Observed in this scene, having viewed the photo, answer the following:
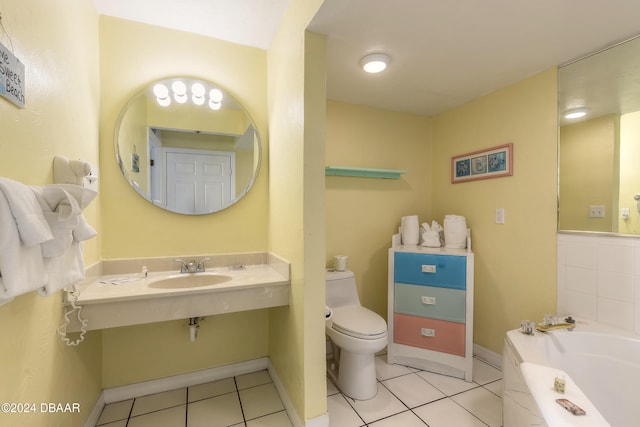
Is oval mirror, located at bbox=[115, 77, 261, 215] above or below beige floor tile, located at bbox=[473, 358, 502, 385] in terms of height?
above

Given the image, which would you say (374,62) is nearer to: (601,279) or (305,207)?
(305,207)

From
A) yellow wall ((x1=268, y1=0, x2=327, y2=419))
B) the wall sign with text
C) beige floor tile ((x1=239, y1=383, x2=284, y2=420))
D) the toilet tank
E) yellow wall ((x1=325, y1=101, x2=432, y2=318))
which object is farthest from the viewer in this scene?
yellow wall ((x1=325, y1=101, x2=432, y2=318))

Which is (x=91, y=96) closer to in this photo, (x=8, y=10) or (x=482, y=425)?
(x=8, y=10)

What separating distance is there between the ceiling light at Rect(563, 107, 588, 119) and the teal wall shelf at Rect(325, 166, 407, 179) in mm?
1112

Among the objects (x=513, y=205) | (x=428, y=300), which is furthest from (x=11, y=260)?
(x=513, y=205)

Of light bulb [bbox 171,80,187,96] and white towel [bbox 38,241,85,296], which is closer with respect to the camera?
white towel [bbox 38,241,85,296]

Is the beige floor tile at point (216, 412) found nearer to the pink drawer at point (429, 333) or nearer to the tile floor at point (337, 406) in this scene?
the tile floor at point (337, 406)

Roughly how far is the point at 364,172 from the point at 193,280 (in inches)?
62.0

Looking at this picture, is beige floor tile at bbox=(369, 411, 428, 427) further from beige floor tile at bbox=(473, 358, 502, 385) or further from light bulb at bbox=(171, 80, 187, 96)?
light bulb at bbox=(171, 80, 187, 96)

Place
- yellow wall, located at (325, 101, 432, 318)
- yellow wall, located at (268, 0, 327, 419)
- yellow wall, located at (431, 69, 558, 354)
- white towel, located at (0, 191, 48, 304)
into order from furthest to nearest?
yellow wall, located at (325, 101, 432, 318)
yellow wall, located at (431, 69, 558, 354)
yellow wall, located at (268, 0, 327, 419)
white towel, located at (0, 191, 48, 304)

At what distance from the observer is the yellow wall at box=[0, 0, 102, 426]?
0.88m

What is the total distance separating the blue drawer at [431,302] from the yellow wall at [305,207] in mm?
913

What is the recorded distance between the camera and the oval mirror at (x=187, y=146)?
1.75 meters

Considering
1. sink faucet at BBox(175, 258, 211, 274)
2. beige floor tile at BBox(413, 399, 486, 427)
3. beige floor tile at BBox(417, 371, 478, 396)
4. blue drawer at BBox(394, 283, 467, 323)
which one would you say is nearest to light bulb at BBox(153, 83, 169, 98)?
sink faucet at BBox(175, 258, 211, 274)
